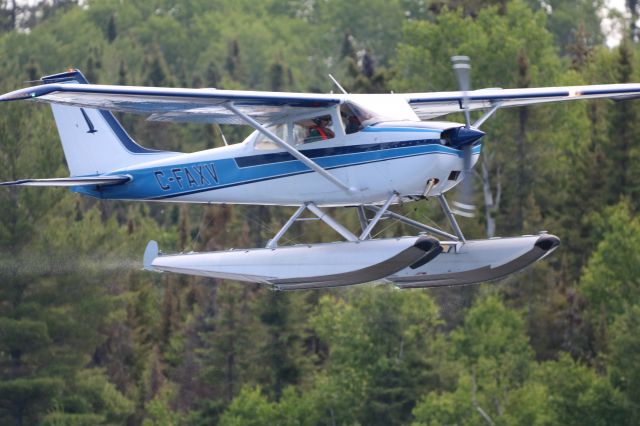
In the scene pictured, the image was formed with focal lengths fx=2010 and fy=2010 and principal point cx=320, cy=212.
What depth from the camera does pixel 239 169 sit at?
26.3 meters

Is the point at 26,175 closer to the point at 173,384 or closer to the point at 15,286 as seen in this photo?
the point at 15,286

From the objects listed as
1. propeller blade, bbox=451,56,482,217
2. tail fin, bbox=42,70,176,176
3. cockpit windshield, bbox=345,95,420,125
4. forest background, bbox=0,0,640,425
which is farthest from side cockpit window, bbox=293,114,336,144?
forest background, bbox=0,0,640,425

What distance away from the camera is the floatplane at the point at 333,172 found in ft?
80.2

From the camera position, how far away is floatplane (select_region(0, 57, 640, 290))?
80.2 ft

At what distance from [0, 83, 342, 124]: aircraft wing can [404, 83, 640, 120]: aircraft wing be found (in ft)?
6.11

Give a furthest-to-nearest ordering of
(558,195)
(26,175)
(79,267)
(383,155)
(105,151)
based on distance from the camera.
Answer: (558,195) → (26,175) → (79,267) → (105,151) → (383,155)

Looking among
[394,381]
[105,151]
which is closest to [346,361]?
[394,381]

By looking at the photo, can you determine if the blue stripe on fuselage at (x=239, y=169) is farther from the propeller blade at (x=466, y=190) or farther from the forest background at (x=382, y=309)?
the forest background at (x=382, y=309)

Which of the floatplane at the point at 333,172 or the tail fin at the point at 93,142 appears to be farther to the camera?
the tail fin at the point at 93,142

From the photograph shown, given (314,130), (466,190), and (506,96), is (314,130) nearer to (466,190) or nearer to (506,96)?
(466,190)

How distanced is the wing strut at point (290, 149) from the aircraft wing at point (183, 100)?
0.12 m

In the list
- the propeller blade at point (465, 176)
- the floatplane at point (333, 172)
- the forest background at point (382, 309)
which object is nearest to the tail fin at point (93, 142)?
the floatplane at point (333, 172)

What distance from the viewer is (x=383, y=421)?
4934cm

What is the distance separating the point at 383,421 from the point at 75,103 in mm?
25694
